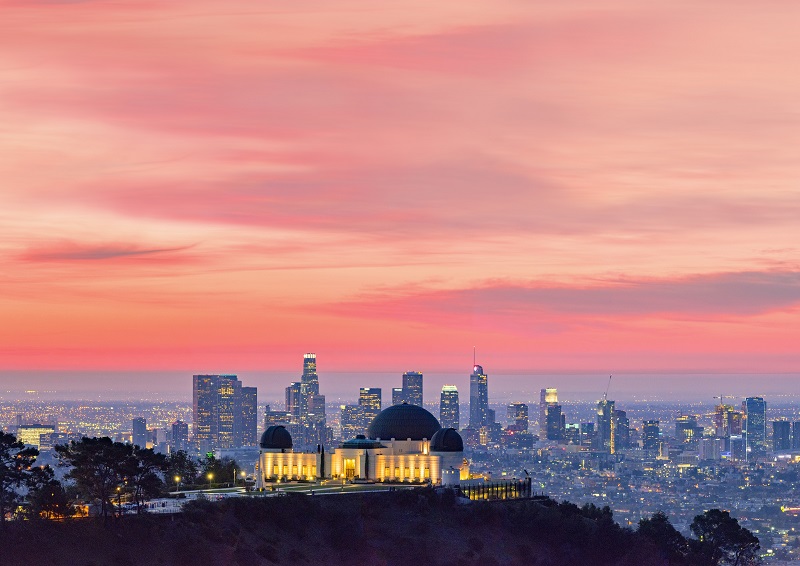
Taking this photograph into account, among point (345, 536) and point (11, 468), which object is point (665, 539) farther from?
point (11, 468)

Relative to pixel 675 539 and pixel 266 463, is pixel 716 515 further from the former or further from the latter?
pixel 266 463

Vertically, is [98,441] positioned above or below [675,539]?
above

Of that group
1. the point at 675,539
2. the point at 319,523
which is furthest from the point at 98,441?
the point at 675,539

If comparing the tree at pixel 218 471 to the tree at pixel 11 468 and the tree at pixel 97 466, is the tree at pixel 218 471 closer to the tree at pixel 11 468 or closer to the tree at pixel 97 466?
the tree at pixel 97 466

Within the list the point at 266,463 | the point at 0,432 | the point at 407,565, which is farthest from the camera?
the point at 266,463

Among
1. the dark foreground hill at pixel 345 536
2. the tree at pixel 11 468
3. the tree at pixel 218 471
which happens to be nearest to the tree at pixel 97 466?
the tree at pixel 11 468

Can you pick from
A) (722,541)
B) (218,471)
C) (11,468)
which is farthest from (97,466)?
(722,541)

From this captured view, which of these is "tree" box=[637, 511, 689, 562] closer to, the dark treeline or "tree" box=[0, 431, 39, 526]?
the dark treeline
